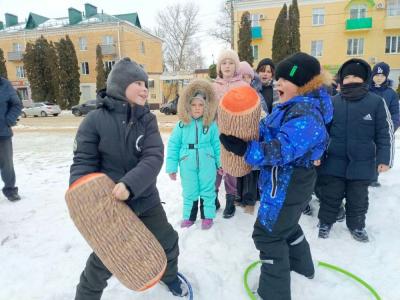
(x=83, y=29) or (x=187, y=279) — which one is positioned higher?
(x=83, y=29)

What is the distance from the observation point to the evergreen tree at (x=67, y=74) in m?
30.5

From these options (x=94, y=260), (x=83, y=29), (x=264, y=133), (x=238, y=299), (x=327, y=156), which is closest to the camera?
(x=94, y=260)

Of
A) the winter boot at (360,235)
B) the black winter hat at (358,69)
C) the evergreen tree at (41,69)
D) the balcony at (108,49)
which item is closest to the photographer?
the black winter hat at (358,69)

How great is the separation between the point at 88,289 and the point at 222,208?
2222mm

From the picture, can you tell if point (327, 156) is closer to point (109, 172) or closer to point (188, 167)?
point (188, 167)

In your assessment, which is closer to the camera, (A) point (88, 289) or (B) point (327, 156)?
(A) point (88, 289)

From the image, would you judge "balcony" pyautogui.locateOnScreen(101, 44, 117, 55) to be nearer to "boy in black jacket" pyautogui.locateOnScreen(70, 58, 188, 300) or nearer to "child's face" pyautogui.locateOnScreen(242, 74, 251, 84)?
"child's face" pyautogui.locateOnScreen(242, 74, 251, 84)

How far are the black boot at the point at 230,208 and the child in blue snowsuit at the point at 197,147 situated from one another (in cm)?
32

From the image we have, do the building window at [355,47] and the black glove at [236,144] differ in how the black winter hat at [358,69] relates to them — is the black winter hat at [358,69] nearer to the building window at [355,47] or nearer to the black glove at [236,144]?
the black glove at [236,144]

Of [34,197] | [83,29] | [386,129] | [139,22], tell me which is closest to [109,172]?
[386,129]

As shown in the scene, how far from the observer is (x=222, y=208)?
4066 mm

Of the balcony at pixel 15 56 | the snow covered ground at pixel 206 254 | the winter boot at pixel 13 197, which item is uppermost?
the balcony at pixel 15 56

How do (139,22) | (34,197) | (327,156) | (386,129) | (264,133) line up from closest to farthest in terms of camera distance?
(264,133) → (386,129) → (327,156) → (34,197) → (139,22)

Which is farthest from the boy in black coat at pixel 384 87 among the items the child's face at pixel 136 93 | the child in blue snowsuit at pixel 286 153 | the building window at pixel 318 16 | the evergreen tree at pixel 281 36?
the building window at pixel 318 16
